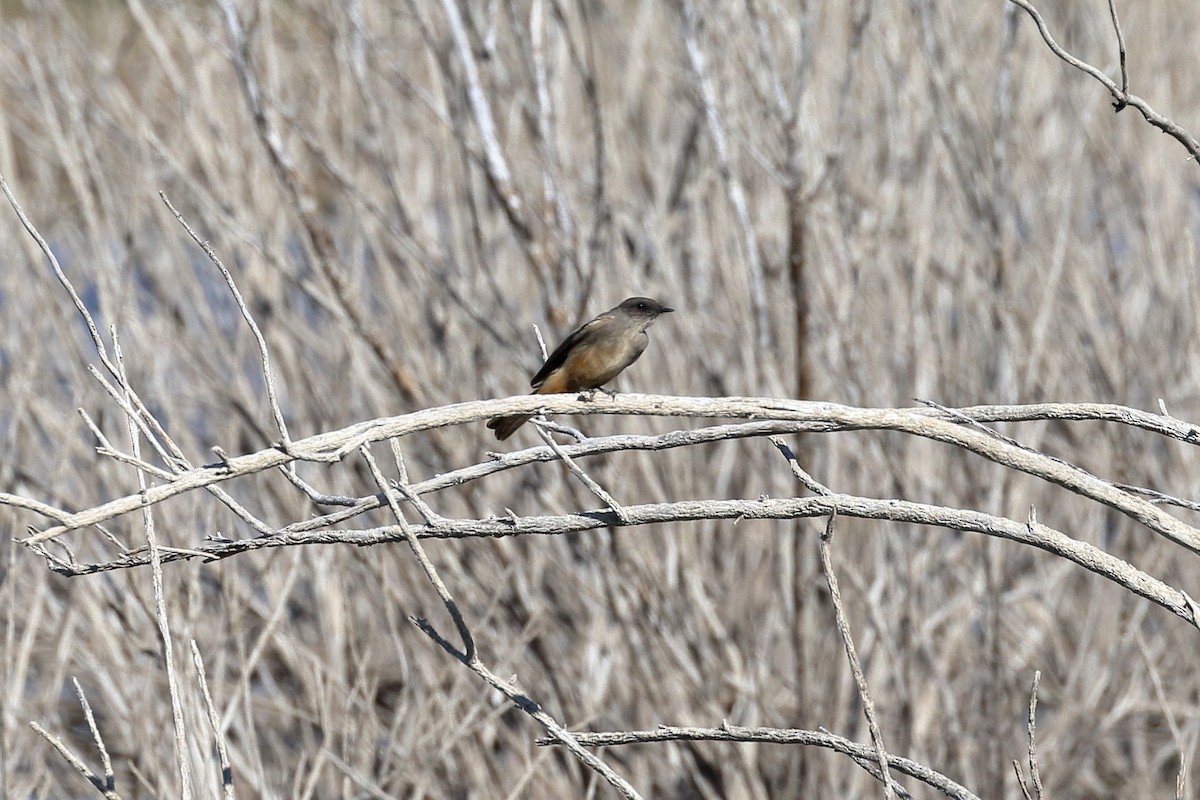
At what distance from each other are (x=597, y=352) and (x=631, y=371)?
92cm

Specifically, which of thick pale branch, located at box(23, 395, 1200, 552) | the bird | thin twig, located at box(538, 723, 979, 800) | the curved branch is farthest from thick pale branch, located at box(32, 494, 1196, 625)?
the bird

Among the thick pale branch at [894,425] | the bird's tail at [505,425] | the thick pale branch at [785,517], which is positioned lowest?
the thick pale branch at [785,517]

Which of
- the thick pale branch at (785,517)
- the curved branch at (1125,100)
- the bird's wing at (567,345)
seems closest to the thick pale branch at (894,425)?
the thick pale branch at (785,517)

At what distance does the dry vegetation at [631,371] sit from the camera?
11.4 ft

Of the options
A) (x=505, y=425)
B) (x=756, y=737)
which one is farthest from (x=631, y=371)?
(x=756, y=737)

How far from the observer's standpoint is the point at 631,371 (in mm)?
4211

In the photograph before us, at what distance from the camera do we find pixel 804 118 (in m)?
3.90

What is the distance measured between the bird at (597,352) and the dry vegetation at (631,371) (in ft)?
0.40

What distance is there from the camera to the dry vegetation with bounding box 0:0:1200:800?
3.48 meters

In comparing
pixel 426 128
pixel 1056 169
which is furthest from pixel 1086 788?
pixel 426 128

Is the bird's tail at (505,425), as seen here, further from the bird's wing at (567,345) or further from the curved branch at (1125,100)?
the curved branch at (1125,100)

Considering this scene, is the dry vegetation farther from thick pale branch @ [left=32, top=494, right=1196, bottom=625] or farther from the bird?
thick pale branch @ [left=32, top=494, right=1196, bottom=625]

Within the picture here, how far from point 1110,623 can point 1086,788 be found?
0.66 meters

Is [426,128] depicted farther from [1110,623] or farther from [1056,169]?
[1110,623]
